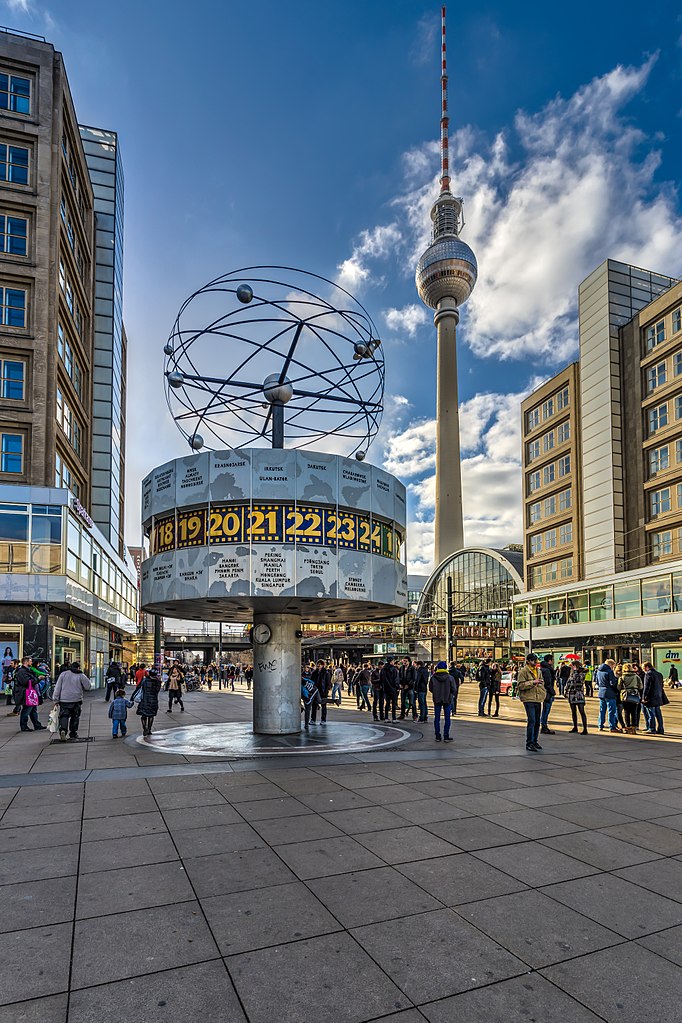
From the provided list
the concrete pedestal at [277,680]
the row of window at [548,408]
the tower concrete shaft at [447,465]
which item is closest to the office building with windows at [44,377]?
the concrete pedestal at [277,680]

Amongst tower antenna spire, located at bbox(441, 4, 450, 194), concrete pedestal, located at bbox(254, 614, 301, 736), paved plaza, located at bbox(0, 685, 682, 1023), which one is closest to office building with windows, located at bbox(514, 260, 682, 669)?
concrete pedestal, located at bbox(254, 614, 301, 736)

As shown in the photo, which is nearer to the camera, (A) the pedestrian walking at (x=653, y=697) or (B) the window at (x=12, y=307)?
(A) the pedestrian walking at (x=653, y=697)

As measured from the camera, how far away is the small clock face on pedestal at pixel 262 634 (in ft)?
52.5

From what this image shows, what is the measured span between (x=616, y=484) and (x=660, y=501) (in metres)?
3.66

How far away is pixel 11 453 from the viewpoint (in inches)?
1377

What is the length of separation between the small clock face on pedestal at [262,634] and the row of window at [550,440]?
48.0m

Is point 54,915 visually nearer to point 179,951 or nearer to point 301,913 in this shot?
point 179,951

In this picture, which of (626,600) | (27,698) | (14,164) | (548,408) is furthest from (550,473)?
(27,698)

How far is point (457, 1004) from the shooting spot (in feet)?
13.2

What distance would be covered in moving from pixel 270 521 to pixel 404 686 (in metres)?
8.57

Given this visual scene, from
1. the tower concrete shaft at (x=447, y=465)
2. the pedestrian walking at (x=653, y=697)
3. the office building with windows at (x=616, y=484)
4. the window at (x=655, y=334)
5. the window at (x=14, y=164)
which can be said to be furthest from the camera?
the tower concrete shaft at (x=447, y=465)

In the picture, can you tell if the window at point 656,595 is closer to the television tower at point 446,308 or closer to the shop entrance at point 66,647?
the shop entrance at point 66,647

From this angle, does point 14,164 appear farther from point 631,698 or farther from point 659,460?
point 659,460

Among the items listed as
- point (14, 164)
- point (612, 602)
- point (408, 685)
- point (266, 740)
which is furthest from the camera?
point (612, 602)
